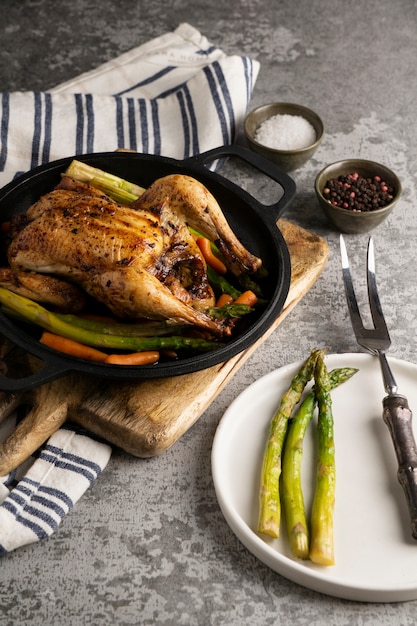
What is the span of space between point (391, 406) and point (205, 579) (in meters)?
1.04

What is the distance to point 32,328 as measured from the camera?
3355 millimetres

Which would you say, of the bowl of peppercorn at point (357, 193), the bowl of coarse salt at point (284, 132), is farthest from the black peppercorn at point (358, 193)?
the bowl of coarse salt at point (284, 132)

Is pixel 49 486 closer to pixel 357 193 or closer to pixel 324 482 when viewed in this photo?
pixel 324 482

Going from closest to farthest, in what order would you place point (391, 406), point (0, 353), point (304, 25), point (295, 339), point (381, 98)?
1. point (391, 406)
2. point (0, 353)
3. point (295, 339)
4. point (381, 98)
5. point (304, 25)

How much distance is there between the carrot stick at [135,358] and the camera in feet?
10.2

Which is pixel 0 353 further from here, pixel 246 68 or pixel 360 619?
pixel 246 68

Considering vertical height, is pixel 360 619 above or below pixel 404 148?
below

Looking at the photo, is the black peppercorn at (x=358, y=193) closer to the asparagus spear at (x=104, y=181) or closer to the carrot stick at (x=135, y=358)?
the asparagus spear at (x=104, y=181)

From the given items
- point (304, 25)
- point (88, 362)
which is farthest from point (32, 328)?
point (304, 25)

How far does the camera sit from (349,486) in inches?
120

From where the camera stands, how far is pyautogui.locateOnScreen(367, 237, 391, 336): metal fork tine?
11.8ft

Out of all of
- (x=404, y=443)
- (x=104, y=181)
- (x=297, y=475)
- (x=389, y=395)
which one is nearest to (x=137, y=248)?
(x=104, y=181)

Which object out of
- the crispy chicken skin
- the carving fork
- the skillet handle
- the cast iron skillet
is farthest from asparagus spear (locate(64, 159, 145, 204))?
the carving fork

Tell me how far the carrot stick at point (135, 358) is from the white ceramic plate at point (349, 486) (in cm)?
40
